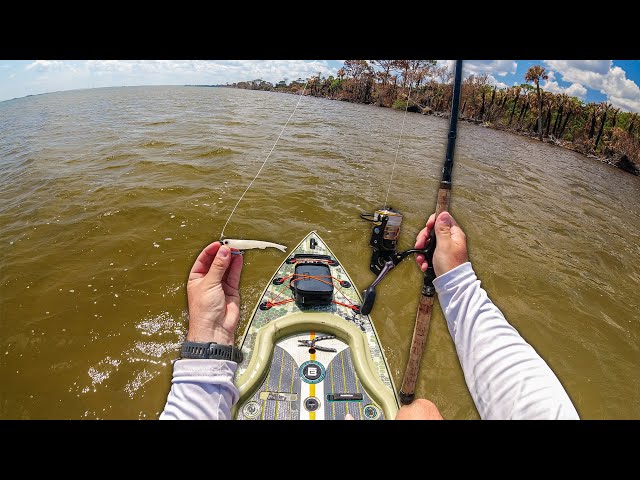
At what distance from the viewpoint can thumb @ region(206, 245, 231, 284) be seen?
202 cm

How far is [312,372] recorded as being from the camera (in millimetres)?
5285

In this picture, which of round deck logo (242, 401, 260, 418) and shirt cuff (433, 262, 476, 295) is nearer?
shirt cuff (433, 262, 476, 295)

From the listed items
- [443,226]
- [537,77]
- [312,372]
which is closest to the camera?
[443,226]

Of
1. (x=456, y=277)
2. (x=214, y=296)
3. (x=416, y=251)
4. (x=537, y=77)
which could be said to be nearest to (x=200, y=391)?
(x=214, y=296)

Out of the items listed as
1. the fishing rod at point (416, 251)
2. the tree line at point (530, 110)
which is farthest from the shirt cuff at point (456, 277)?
the tree line at point (530, 110)

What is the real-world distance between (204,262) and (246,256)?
24.5 feet

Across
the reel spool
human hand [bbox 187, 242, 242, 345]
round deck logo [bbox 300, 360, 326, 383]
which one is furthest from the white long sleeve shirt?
round deck logo [bbox 300, 360, 326, 383]

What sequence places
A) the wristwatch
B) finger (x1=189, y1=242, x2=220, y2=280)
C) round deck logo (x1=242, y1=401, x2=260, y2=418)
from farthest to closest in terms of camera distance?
round deck logo (x1=242, y1=401, x2=260, y2=418), finger (x1=189, y1=242, x2=220, y2=280), the wristwatch

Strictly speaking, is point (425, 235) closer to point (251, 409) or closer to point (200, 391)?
point (200, 391)

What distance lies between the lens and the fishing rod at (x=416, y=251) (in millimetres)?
2770

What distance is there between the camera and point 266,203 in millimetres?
13258

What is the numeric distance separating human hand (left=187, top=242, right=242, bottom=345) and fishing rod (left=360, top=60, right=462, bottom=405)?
1.26m

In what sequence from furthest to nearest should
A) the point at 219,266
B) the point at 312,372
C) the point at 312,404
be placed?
the point at 312,372 → the point at 312,404 → the point at 219,266

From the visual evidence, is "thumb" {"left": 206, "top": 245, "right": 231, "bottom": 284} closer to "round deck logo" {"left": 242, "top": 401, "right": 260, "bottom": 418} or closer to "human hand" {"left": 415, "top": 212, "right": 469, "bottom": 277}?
"human hand" {"left": 415, "top": 212, "right": 469, "bottom": 277}
